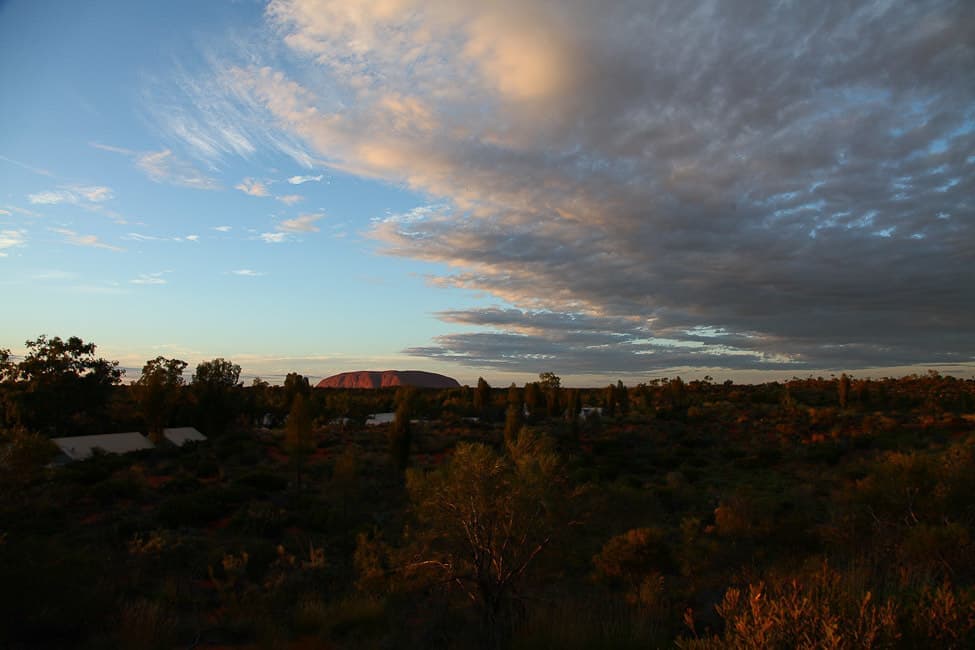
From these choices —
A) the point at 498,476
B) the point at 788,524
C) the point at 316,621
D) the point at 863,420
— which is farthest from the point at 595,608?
the point at 863,420

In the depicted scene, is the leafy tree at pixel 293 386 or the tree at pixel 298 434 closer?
the tree at pixel 298 434

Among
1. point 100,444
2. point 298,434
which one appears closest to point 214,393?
point 100,444

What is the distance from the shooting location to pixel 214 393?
55.5m

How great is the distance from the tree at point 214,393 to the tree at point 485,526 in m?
49.8

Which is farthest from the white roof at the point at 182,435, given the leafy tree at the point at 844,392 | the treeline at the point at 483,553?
the leafy tree at the point at 844,392

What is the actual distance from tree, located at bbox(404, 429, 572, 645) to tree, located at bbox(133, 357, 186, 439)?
139ft

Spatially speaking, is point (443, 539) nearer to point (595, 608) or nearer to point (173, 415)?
point (595, 608)

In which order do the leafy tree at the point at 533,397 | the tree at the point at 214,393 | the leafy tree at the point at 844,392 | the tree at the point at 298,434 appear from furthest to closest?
the leafy tree at the point at 533,397, the leafy tree at the point at 844,392, the tree at the point at 214,393, the tree at the point at 298,434

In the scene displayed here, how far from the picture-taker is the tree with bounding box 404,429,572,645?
10.6 meters

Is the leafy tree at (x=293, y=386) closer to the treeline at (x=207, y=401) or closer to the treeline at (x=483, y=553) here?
the treeline at (x=207, y=401)

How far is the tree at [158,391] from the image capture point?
4588 cm

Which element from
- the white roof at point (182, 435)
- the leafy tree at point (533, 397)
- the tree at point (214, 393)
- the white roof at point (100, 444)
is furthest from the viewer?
the leafy tree at point (533, 397)

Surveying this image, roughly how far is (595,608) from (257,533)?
14655 mm

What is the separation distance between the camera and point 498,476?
11445mm
